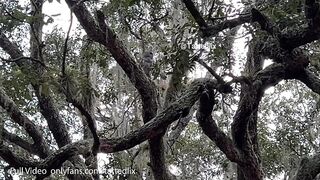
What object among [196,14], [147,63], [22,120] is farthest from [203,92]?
[22,120]

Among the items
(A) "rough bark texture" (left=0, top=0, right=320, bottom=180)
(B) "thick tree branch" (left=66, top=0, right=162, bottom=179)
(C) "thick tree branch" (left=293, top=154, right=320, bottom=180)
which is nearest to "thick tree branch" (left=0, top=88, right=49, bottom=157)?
(A) "rough bark texture" (left=0, top=0, right=320, bottom=180)

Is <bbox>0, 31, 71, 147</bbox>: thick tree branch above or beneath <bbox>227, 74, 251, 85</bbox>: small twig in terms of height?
above

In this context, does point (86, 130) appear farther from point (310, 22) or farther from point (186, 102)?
point (310, 22)

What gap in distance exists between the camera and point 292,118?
582 centimetres

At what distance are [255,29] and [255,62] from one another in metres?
0.93

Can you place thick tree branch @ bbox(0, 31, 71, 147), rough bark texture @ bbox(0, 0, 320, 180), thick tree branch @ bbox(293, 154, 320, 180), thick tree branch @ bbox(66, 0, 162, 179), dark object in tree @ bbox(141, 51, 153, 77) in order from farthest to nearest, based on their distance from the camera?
thick tree branch @ bbox(0, 31, 71, 147) < dark object in tree @ bbox(141, 51, 153, 77) < thick tree branch @ bbox(293, 154, 320, 180) < thick tree branch @ bbox(66, 0, 162, 179) < rough bark texture @ bbox(0, 0, 320, 180)

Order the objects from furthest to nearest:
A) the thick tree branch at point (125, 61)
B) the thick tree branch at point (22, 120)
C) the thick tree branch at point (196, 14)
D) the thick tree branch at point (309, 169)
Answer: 1. the thick tree branch at point (22, 120)
2. the thick tree branch at point (309, 169)
3. the thick tree branch at point (125, 61)
4. the thick tree branch at point (196, 14)

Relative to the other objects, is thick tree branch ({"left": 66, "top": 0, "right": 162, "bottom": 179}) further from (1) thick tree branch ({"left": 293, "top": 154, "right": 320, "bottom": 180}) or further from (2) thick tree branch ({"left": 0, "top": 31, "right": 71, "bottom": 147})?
(1) thick tree branch ({"left": 293, "top": 154, "right": 320, "bottom": 180})

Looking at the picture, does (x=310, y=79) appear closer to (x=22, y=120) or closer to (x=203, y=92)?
(x=203, y=92)

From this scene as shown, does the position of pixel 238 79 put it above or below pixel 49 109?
below

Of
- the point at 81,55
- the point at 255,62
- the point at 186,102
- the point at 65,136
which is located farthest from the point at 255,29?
the point at 65,136

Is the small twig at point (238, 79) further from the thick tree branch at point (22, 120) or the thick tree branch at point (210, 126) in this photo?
the thick tree branch at point (22, 120)

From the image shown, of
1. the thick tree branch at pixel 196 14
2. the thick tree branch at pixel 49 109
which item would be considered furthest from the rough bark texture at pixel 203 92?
the thick tree branch at pixel 49 109

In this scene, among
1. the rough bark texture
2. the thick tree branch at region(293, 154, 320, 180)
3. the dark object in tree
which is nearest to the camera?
the rough bark texture
